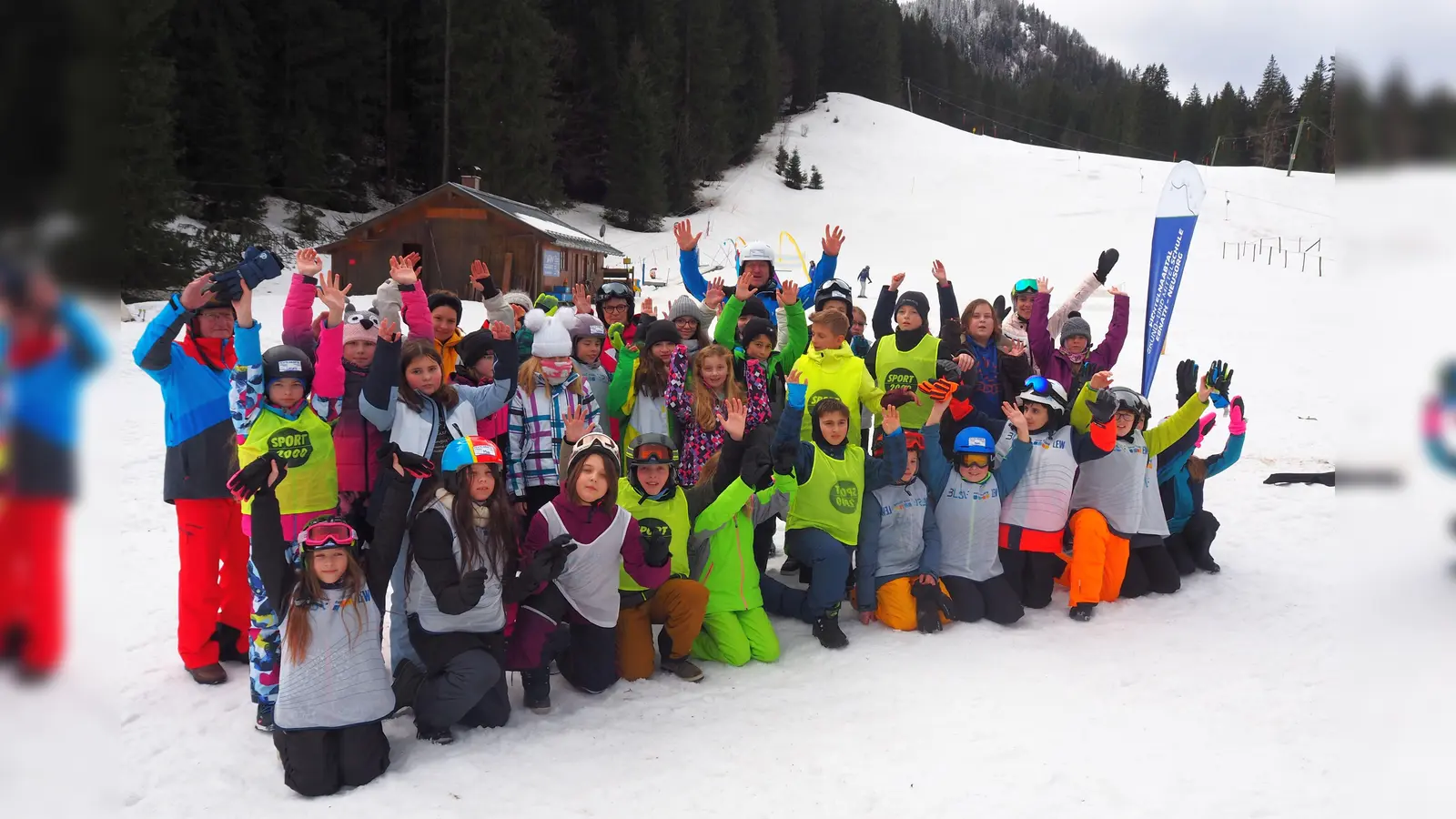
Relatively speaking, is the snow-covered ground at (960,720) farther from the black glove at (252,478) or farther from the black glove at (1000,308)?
the black glove at (1000,308)

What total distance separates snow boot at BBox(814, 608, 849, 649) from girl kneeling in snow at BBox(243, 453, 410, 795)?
220cm

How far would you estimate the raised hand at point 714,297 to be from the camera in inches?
224

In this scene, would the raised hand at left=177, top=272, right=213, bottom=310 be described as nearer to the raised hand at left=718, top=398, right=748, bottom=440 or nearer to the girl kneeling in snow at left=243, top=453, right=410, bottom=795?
the girl kneeling in snow at left=243, top=453, right=410, bottom=795

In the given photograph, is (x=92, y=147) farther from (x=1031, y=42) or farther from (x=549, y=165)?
(x=1031, y=42)

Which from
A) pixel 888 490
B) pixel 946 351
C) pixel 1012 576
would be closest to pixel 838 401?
pixel 888 490

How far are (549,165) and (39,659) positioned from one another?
1284 inches

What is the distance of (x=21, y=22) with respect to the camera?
439 mm

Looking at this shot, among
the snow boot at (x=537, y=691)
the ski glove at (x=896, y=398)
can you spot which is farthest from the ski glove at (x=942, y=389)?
the snow boot at (x=537, y=691)

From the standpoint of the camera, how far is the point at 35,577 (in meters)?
0.52

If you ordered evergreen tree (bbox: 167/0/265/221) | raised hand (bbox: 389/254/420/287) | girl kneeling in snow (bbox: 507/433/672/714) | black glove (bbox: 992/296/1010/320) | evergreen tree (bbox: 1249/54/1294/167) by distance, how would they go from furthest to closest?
1. evergreen tree (bbox: 1249/54/1294/167)
2. evergreen tree (bbox: 167/0/265/221)
3. black glove (bbox: 992/296/1010/320)
4. raised hand (bbox: 389/254/420/287)
5. girl kneeling in snow (bbox: 507/433/672/714)

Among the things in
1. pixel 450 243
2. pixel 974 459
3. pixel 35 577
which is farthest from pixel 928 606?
pixel 450 243

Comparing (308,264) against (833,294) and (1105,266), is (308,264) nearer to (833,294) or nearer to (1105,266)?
(833,294)

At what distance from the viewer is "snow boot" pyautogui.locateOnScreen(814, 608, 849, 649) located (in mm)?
4504

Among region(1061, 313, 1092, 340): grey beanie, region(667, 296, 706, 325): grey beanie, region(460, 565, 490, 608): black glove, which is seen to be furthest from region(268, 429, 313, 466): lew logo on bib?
region(1061, 313, 1092, 340): grey beanie
